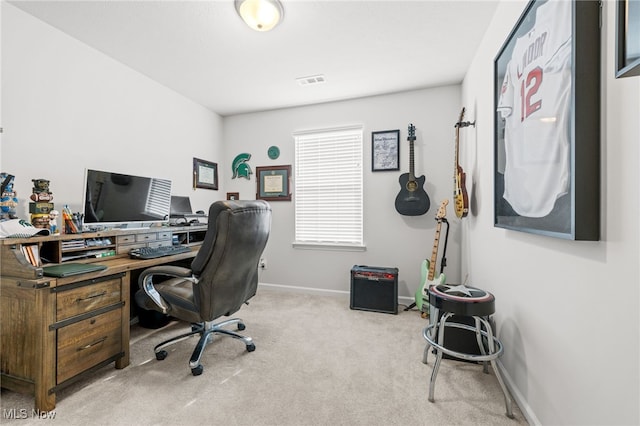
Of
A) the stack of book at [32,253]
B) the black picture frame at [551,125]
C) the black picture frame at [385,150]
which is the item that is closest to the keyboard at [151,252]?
the stack of book at [32,253]

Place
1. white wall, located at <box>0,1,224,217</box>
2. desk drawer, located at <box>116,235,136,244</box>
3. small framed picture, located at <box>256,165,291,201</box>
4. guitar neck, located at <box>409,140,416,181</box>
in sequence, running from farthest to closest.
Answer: small framed picture, located at <box>256,165,291,201</box>, guitar neck, located at <box>409,140,416,181</box>, desk drawer, located at <box>116,235,136,244</box>, white wall, located at <box>0,1,224,217</box>

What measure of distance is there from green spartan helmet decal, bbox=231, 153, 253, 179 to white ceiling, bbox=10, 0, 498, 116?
0.95 m

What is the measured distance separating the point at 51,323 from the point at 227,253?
0.96 m

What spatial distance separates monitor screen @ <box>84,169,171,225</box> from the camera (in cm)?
203

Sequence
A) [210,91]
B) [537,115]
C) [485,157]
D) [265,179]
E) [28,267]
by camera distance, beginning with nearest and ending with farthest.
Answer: [537,115]
[28,267]
[485,157]
[210,91]
[265,179]

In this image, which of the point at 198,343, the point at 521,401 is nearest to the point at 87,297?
the point at 198,343

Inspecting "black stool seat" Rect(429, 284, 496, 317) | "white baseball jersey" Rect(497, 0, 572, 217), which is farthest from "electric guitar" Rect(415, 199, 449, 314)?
"white baseball jersey" Rect(497, 0, 572, 217)

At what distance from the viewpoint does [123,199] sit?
2271 millimetres

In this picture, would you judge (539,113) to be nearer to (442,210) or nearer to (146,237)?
(442,210)

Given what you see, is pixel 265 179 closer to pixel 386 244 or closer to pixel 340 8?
pixel 386 244

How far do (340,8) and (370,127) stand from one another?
1592 millimetres

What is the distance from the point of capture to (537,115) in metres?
1.24

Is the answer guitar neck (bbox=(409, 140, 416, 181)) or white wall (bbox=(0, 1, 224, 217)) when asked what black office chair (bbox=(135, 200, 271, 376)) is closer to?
white wall (bbox=(0, 1, 224, 217))

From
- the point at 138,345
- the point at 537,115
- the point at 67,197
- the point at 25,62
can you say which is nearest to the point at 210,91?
the point at 25,62
